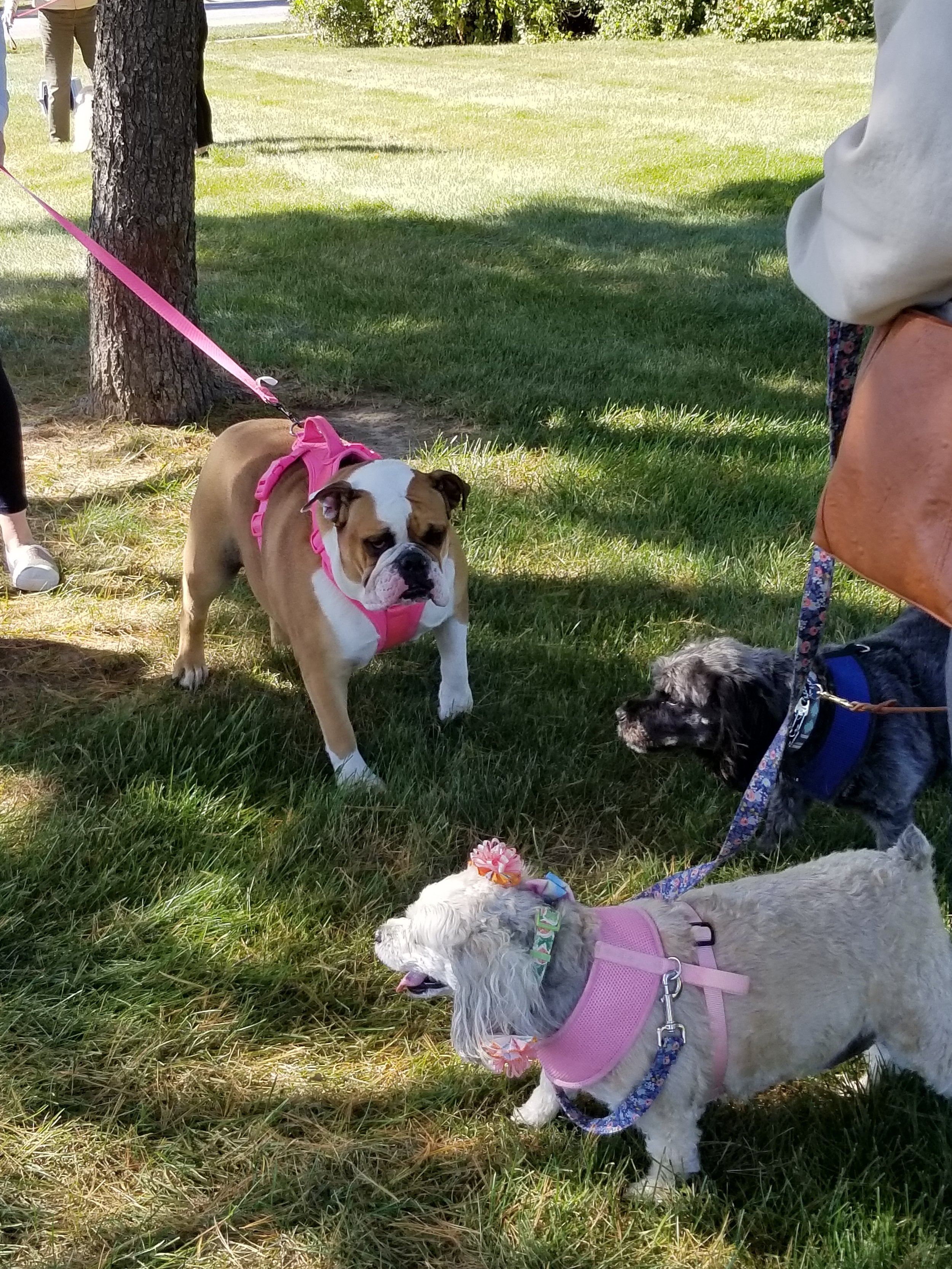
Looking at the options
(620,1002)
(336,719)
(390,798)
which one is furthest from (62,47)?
(620,1002)

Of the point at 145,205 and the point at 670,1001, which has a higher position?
the point at 145,205

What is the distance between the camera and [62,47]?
13773mm

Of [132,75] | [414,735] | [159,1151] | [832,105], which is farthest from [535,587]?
[832,105]

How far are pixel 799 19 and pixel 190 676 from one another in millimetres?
27580

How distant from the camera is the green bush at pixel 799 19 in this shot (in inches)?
984

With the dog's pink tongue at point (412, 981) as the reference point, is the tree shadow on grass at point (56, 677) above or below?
below

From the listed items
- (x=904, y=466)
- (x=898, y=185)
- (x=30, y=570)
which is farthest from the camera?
(x=30, y=570)

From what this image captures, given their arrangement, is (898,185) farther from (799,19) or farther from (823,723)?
(799,19)

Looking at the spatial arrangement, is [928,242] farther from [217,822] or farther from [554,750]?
[217,822]

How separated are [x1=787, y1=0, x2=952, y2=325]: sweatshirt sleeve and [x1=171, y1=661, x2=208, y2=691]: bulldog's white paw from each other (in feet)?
9.10

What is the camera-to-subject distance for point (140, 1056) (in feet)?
8.37

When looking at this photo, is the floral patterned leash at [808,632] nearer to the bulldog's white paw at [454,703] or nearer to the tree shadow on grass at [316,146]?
the bulldog's white paw at [454,703]

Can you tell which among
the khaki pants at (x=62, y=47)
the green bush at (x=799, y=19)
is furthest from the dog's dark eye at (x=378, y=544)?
the green bush at (x=799, y=19)

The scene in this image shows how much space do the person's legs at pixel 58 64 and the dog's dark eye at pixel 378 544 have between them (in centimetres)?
1362
